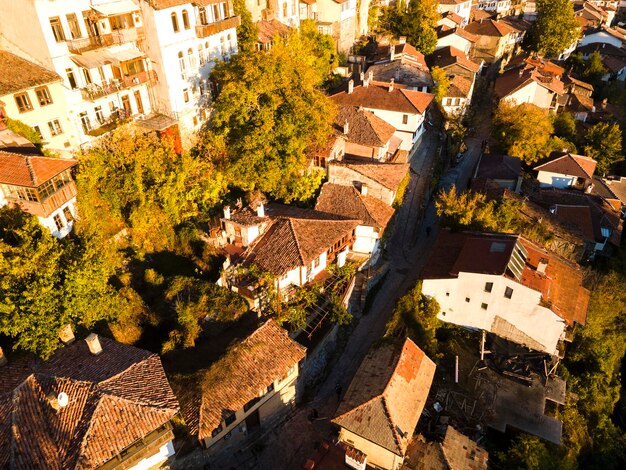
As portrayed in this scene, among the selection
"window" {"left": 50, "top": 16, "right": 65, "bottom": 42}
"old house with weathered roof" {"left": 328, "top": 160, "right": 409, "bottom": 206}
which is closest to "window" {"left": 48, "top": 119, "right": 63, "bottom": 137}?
"window" {"left": 50, "top": 16, "right": 65, "bottom": 42}

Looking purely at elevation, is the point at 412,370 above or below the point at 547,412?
above

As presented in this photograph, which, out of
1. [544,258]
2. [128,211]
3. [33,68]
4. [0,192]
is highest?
[33,68]

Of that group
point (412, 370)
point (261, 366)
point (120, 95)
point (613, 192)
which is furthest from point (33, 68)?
point (613, 192)

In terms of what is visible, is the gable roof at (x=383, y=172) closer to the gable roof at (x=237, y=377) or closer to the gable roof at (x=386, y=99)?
the gable roof at (x=386, y=99)

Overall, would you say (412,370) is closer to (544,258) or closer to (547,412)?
(547,412)

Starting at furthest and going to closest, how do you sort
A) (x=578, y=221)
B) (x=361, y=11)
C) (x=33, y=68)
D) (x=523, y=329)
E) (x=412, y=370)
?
(x=361, y=11) → (x=578, y=221) → (x=523, y=329) → (x=33, y=68) → (x=412, y=370)

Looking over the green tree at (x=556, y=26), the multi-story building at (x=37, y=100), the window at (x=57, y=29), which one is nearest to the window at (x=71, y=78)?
the multi-story building at (x=37, y=100)
